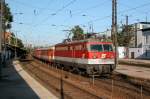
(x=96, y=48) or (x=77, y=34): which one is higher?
(x=77, y=34)

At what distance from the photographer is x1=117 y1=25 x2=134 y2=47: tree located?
299 ft

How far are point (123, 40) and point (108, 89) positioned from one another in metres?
72.6

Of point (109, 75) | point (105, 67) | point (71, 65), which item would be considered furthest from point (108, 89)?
point (71, 65)

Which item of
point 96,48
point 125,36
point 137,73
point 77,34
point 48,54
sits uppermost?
point 77,34

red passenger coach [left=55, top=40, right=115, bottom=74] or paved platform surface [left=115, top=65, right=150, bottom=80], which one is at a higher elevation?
red passenger coach [left=55, top=40, right=115, bottom=74]

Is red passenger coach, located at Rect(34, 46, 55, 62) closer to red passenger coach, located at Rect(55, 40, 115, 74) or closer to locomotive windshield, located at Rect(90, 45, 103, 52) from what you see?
red passenger coach, located at Rect(55, 40, 115, 74)

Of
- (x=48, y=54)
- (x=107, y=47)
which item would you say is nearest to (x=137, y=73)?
(x=107, y=47)

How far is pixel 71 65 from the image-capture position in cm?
3506

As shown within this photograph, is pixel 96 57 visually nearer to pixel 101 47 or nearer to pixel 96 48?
pixel 96 48

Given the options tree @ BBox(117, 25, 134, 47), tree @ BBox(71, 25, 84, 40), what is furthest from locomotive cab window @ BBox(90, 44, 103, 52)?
tree @ BBox(117, 25, 134, 47)

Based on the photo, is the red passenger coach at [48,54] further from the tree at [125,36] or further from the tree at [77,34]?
the tree at [125,36]

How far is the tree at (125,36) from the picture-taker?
91.0 metres

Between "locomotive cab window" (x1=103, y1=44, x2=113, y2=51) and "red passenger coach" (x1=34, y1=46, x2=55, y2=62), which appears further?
"red passenger coach" (x1=34, y1=46, x2=55, y2=62)

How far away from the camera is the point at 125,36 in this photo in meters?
91.3
